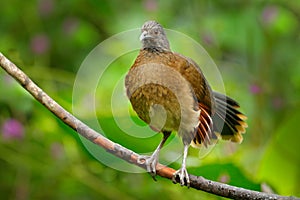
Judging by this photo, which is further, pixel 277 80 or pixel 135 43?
pixel 277 80

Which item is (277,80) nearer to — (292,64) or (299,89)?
(292,64)

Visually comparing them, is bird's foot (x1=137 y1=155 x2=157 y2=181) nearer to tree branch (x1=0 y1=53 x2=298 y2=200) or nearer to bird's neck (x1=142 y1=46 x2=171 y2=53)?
tree branch (x1=0 y1=53 x2=298 y2=200)

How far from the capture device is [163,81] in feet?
5.81

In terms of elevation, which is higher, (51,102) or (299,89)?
(51,102)

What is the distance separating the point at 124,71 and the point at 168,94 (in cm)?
157

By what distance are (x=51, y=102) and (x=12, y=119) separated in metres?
1.71

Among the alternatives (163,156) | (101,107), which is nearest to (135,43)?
(101,107)

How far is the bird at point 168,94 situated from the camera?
5.77 ft

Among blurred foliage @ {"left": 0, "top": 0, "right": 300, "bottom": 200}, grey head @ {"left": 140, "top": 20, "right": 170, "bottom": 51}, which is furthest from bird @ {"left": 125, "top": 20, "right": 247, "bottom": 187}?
blurred foliage @ {"left": 0, "top": 0, "right": 300, "bottom": 200}

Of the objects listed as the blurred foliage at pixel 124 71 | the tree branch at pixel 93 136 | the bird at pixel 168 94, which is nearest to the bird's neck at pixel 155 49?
the bird at pixel 168 94

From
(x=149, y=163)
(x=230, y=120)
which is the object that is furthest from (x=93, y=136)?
(x=230, y=120)

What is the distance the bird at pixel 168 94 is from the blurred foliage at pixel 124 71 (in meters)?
0.42

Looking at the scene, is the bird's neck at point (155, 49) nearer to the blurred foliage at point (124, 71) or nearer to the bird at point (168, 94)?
the bird at point (168, 94)

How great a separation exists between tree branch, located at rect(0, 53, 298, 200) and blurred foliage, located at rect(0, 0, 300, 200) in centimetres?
48
